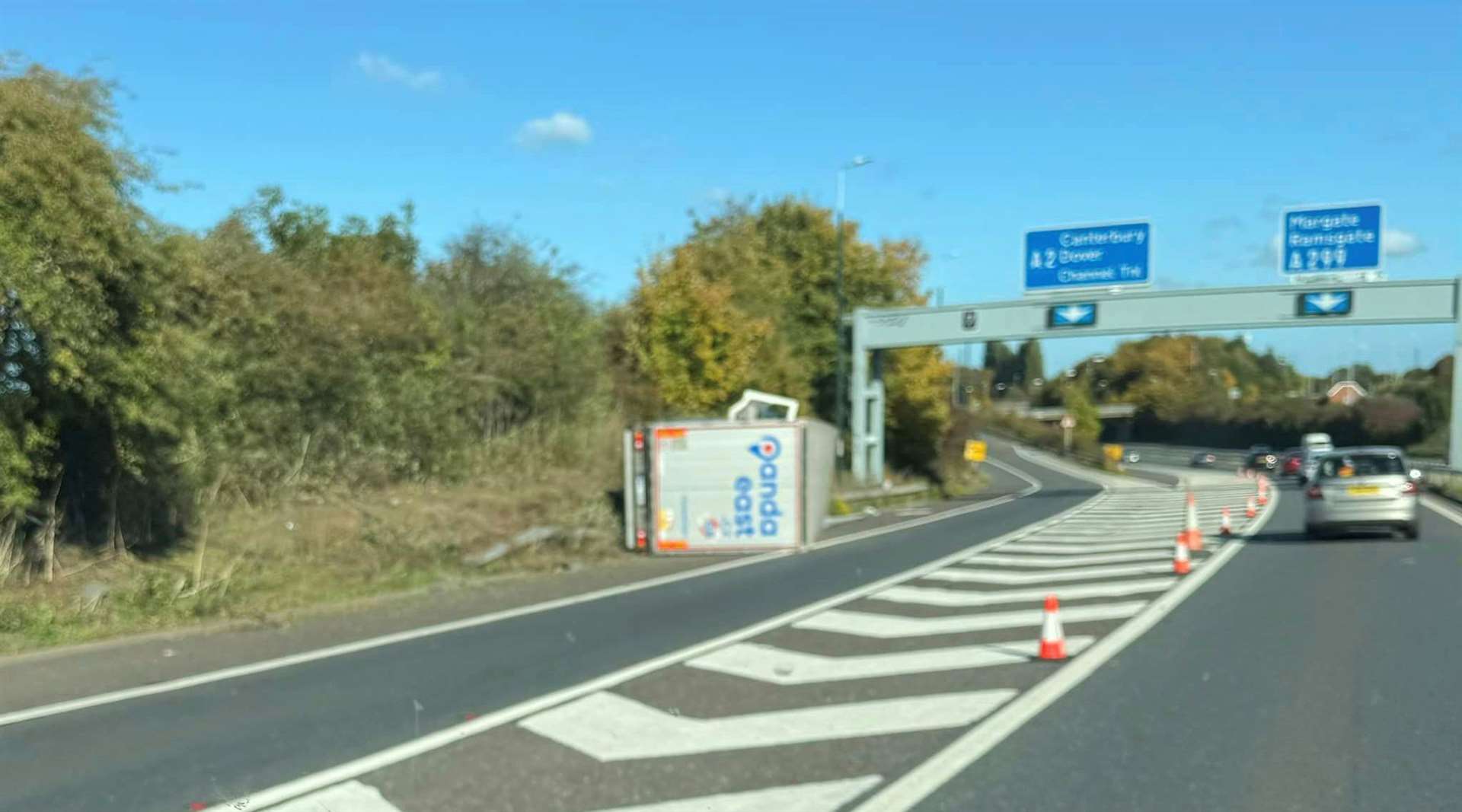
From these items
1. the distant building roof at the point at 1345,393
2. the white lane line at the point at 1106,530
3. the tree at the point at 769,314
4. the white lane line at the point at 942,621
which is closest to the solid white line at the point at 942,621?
the white lane line at the point at 942,621

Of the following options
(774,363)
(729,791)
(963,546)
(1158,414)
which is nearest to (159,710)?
(729,791)

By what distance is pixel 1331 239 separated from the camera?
106 ft

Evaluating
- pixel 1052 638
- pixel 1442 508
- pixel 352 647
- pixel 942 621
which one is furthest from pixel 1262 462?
pixel 352 647

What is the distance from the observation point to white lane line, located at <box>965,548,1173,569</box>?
17.9 meters

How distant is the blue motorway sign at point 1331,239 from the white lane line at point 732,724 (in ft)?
90.6

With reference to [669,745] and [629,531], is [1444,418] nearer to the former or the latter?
[629,531]

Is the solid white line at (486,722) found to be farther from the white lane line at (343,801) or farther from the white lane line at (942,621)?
the white lane line at (942,621)

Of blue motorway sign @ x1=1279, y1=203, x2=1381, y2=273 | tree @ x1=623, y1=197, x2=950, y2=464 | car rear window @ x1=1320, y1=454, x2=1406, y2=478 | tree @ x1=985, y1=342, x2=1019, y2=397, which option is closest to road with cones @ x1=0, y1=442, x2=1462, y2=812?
car rear window @ x1=1320, y1=454, x2=1406, y2=478

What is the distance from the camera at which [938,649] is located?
35.0ft

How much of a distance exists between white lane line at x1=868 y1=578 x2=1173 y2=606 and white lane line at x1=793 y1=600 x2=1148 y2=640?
0.85 m

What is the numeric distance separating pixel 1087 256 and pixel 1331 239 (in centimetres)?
596

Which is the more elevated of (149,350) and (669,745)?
(149,350)

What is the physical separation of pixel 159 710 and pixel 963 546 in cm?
1483

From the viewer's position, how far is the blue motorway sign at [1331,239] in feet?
105
